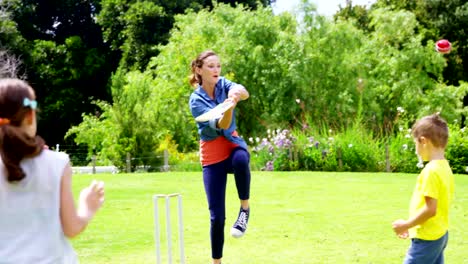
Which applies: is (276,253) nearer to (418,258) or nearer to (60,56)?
(418,258)

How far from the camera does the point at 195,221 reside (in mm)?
10078

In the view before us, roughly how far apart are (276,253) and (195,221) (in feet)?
9.27

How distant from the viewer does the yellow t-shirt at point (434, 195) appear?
4.23 metres

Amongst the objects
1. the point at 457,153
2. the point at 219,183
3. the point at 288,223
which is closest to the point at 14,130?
the point at 219,183

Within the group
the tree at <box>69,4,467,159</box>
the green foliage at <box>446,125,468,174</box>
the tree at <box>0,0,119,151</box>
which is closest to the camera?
the green foliage at <box>446,125,468,174</box>

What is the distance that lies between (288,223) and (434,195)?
17.9ft

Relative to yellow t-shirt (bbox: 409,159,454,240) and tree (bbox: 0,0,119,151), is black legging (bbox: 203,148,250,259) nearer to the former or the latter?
yellow t-shirt (bbox: 409,159,454,240)

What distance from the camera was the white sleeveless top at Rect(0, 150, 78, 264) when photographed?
3008 mm

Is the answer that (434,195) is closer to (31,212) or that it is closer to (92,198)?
(92,198)

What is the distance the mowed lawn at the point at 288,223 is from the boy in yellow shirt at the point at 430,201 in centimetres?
253

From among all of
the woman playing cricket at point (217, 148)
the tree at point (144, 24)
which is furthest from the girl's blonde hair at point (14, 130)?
the tree at point (144, 24)

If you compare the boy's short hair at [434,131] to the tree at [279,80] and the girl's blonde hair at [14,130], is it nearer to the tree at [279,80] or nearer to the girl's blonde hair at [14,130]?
the girl's blonde hair at [14,130]

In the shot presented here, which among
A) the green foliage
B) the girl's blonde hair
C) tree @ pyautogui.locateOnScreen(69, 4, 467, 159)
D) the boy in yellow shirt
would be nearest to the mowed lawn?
the green foliage

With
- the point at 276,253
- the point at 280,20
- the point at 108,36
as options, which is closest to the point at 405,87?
the point at 280,20
